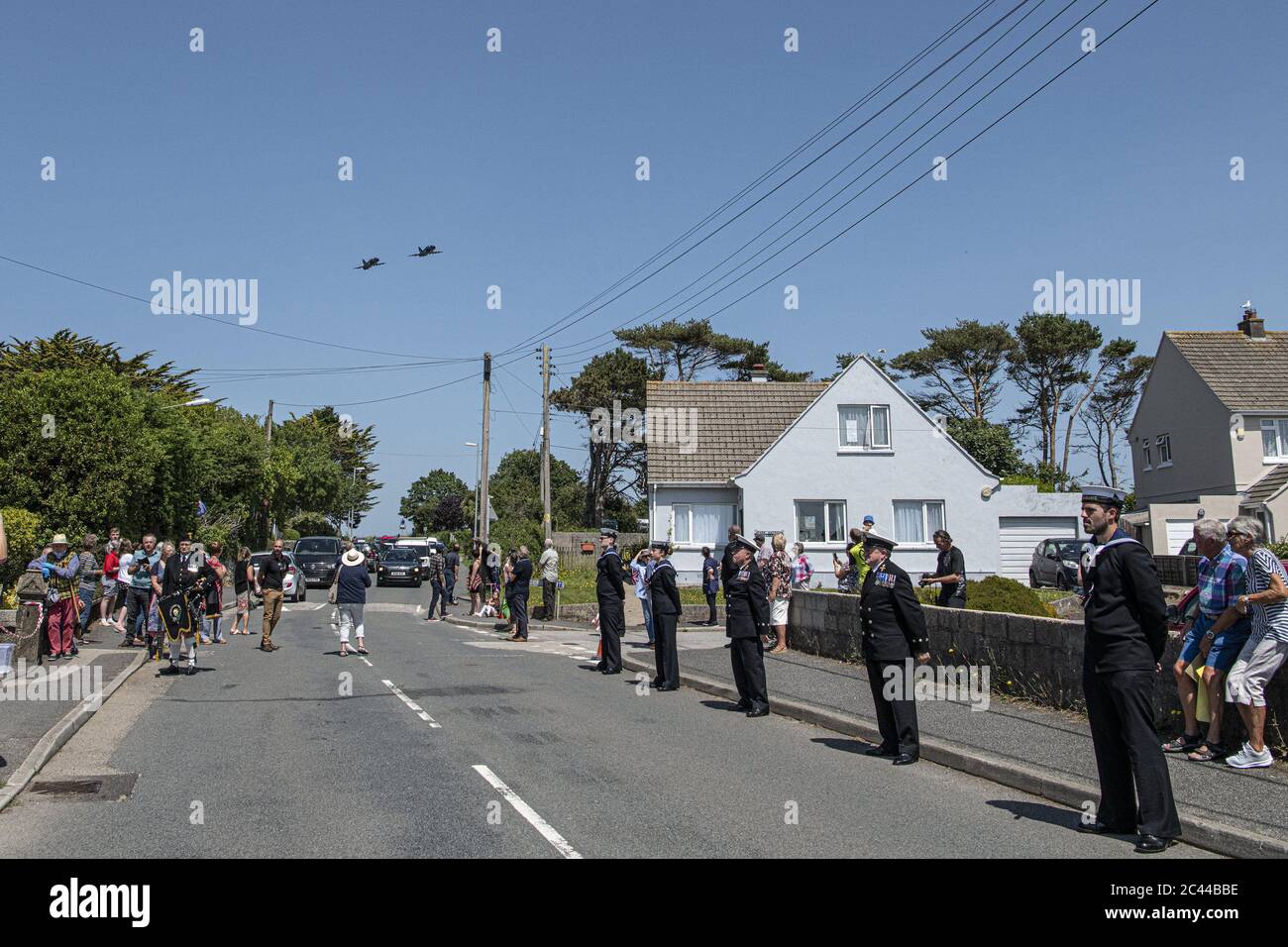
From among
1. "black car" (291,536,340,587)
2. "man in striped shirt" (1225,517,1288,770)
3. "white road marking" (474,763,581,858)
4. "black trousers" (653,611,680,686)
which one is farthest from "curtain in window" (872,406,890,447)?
"white road marking" (474,763,581,858)

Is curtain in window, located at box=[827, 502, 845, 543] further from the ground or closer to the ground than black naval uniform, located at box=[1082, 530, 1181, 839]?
further from the ground

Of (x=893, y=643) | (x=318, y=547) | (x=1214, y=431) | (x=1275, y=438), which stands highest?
(x=1214, y=431)

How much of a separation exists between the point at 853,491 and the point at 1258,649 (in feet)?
83.0

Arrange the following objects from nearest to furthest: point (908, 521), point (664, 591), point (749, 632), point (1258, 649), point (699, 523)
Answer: point (1258, 649)
point (749, 632)
point (664, 591)
point (908, 521)
point (699, 523)

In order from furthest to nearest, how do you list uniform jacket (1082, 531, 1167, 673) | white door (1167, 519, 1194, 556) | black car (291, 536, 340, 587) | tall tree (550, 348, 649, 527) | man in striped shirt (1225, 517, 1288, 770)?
tall tree (550, 348, 649, 527), black car (291, 536, 340, 587), white door (1167, 519, 1194, 556), man in striped shirt (1225, 517, 1288, 770), uniform jacket (1082, 531, 1167, 673)

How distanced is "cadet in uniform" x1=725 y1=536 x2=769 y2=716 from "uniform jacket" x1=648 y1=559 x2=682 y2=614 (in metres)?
1.71

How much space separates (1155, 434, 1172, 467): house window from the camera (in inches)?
1710

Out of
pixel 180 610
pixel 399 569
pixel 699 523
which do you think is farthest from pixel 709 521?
pixel 180 610

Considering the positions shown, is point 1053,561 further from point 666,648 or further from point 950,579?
point 666,648

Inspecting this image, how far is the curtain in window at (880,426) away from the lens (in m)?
33.0

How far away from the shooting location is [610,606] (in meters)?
15.2

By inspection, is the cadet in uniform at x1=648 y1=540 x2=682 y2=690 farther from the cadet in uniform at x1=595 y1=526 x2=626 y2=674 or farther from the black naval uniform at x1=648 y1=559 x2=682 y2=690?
the cadet in uniform at x1=595 y1=526 x2=626 y2=674

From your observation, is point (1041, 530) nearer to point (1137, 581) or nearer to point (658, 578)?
point (658, 578)
